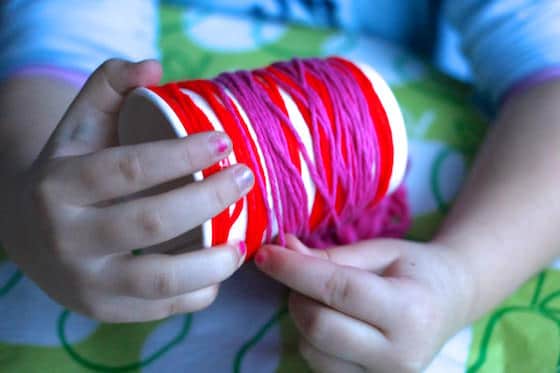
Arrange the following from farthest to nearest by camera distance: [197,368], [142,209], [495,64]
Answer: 1. [495,64]
2. [197,368]
3. [142,209]

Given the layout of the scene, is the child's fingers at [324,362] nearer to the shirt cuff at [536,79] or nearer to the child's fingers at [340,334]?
the child's fingers at [340,334]

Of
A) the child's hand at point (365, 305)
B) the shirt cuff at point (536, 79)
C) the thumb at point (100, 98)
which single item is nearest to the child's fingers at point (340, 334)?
the child's hand at point (365, 305)

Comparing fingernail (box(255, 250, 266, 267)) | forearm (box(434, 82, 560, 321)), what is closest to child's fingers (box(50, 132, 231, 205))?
fingernail (box(255, 250, 266, 267))

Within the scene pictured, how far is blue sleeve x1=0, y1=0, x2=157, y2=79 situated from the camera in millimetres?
723

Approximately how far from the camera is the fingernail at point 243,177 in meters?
0.46

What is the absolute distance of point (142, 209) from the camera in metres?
0.44

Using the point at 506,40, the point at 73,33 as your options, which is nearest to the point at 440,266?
the point at 506,40

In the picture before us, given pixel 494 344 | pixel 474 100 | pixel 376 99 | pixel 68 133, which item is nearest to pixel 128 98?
pixel 68 133

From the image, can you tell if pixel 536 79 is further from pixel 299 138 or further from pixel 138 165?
pixel 138 165

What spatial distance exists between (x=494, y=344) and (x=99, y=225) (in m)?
0.38

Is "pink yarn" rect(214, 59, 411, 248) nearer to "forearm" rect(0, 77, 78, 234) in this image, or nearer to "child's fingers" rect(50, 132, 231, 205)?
"child's fingers" rect(50, 132, 231, 205)

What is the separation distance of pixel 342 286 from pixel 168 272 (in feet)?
0.47

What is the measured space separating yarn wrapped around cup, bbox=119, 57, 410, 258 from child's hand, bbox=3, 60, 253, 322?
24 millimetres

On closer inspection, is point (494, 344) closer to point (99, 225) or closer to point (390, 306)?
point (390, 306)
